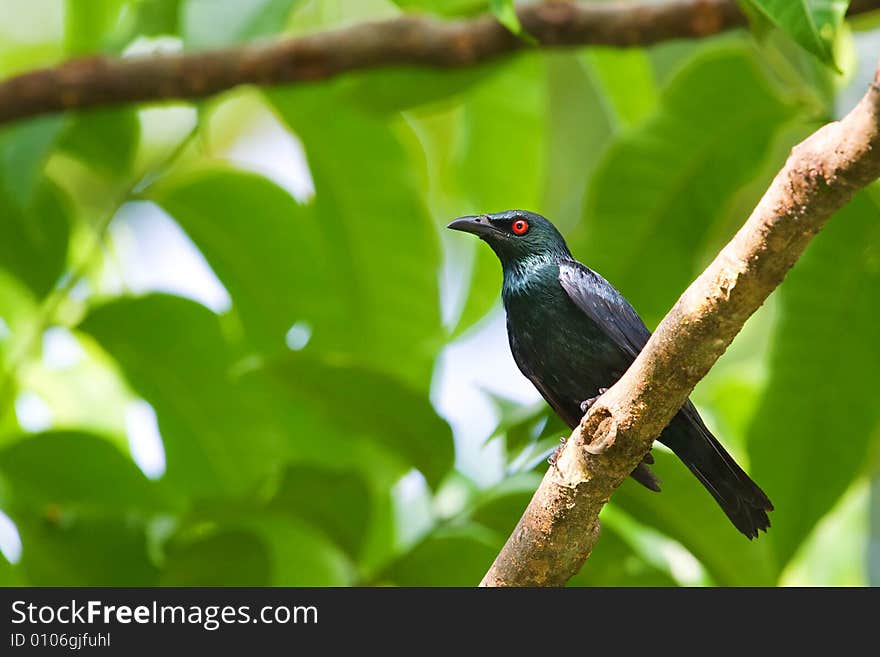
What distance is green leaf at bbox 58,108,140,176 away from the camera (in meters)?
4.73

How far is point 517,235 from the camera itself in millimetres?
2740

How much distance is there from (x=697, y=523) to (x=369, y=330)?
1.53m

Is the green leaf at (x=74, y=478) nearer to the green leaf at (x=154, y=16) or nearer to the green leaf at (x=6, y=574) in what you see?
the green leaf at (x=6, y=574)

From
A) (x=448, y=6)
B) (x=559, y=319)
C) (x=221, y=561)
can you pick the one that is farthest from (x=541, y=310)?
(x=448, y=6)

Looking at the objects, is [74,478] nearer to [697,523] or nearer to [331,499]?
[331,499]

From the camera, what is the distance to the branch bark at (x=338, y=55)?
416 centimetres

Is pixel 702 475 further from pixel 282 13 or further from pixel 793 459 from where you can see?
pixel 282 13

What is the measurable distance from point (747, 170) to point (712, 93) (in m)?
0.29

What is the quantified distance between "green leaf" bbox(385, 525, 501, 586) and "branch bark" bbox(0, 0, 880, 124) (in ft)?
5.86

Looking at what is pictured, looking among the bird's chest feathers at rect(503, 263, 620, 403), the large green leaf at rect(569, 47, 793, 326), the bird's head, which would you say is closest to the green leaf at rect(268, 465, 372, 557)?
the large green leaf at rect(569, 47, 793, 326)

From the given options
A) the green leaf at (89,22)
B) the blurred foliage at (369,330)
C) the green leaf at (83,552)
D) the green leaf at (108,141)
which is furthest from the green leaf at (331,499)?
the green leaf at (89,22)

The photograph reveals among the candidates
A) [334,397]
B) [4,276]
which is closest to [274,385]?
[334,397]

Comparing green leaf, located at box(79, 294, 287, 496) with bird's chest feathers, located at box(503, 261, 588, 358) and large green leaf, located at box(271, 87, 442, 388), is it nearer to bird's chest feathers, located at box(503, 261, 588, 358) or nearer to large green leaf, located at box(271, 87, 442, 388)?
large green leaf, located at box(271, 87, 442, 388)

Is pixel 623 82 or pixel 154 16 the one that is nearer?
pixel 154 16
